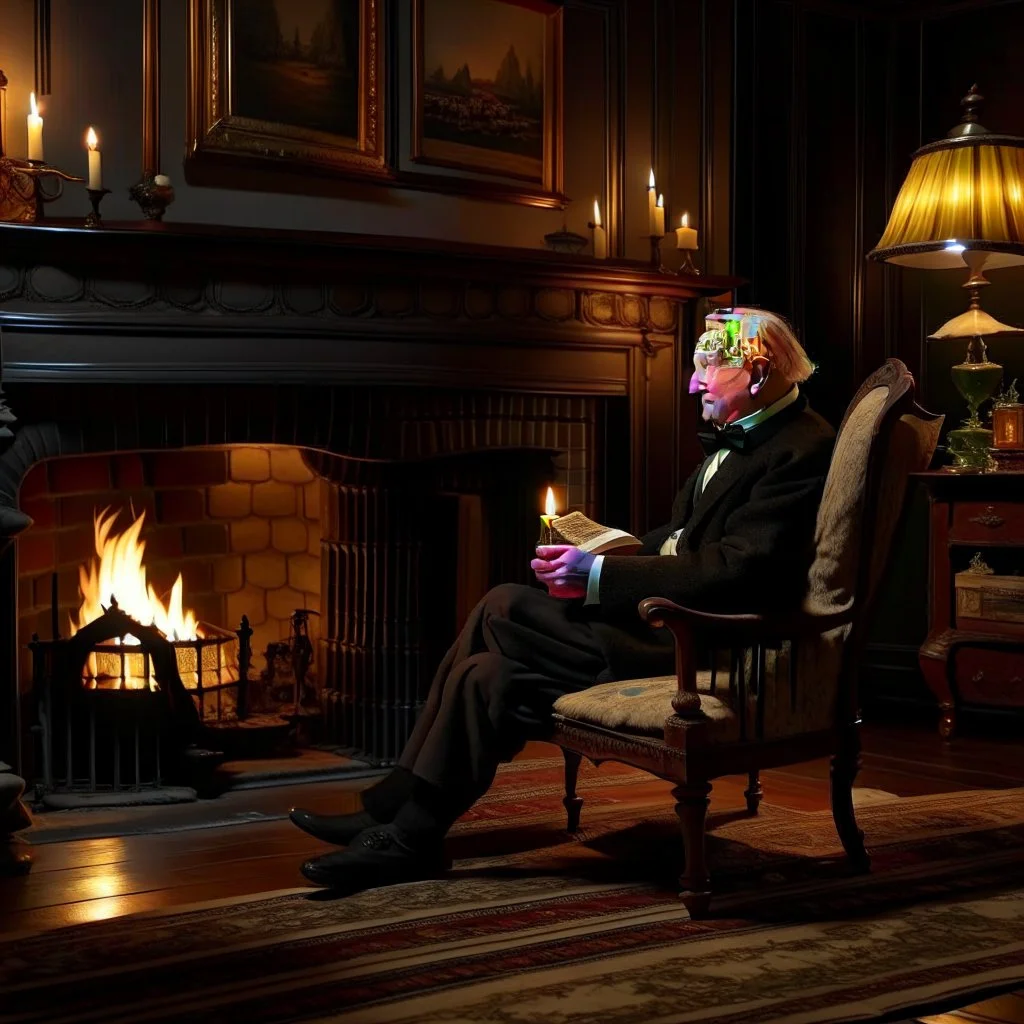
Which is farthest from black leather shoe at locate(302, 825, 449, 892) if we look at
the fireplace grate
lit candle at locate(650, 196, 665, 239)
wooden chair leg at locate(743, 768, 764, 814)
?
lit candle at locate(650, 196, 665, 239)

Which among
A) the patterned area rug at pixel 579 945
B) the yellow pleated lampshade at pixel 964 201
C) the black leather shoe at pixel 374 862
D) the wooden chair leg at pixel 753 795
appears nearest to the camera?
the patterned area rug at pixel 579 945

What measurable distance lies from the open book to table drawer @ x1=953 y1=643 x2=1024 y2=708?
6.66ft

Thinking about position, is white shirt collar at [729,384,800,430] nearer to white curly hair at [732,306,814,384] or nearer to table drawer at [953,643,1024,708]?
white curly hair at [732,306,814,384]

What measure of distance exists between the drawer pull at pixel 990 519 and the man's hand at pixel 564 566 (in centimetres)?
209

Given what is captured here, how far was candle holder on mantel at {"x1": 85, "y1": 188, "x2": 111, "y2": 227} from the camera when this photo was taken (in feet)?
11.9

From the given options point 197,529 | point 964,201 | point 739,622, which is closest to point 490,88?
point 964,201

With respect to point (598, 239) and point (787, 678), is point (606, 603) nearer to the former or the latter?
point (787, 678)

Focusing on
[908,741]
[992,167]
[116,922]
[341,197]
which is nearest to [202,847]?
[116,922]

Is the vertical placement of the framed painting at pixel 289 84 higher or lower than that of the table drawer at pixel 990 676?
higher

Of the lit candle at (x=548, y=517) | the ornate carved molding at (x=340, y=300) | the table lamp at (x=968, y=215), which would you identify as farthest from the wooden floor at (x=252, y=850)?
the ornate carved molding at (x=340, y=300)

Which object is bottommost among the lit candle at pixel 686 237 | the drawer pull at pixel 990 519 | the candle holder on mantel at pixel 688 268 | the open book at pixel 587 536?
the open book at pixel 587 536

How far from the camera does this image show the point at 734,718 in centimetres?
288

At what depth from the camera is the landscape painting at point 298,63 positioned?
390 cm

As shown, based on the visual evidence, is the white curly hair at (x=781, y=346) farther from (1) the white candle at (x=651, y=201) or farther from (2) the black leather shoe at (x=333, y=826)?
(1) the white candle at (x=651, y=201)
